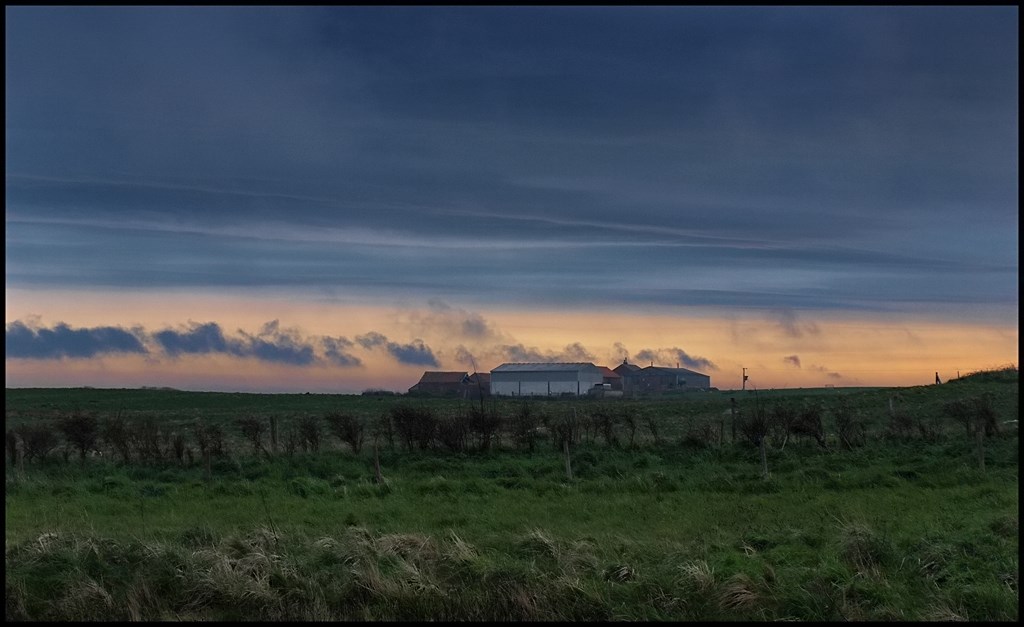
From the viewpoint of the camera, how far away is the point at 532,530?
12555 mm

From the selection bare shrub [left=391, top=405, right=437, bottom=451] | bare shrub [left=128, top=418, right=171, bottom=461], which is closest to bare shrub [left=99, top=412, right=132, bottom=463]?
bare shrub [left=128, top=418, right=171, bottom=461]

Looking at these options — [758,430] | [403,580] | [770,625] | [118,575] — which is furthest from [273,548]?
[758,430]

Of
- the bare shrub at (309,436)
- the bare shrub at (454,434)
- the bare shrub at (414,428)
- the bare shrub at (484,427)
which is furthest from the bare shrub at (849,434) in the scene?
the bare shrub at (309,436)

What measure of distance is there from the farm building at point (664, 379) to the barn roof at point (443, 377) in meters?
21.5

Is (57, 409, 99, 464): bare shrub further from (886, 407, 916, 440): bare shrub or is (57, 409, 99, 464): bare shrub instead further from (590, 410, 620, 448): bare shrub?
(886, 407, 916, 440): bare shrub

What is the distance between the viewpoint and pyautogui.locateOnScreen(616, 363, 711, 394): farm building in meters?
109

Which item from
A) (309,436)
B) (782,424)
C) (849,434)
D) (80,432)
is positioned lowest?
(849,434)

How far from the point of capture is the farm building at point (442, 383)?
9506cm

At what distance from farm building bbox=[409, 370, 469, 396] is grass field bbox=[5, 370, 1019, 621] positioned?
218 feet

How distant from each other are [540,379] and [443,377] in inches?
494

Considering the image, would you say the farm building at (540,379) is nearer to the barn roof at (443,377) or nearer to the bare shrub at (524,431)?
the barn roof at (443,377)

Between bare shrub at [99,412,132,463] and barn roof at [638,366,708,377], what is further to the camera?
barn roof at [638,366,708,377]

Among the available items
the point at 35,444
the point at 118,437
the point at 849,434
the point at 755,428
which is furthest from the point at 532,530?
the point at 35,444

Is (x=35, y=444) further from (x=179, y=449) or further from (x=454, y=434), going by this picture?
(x=454, y=434)
